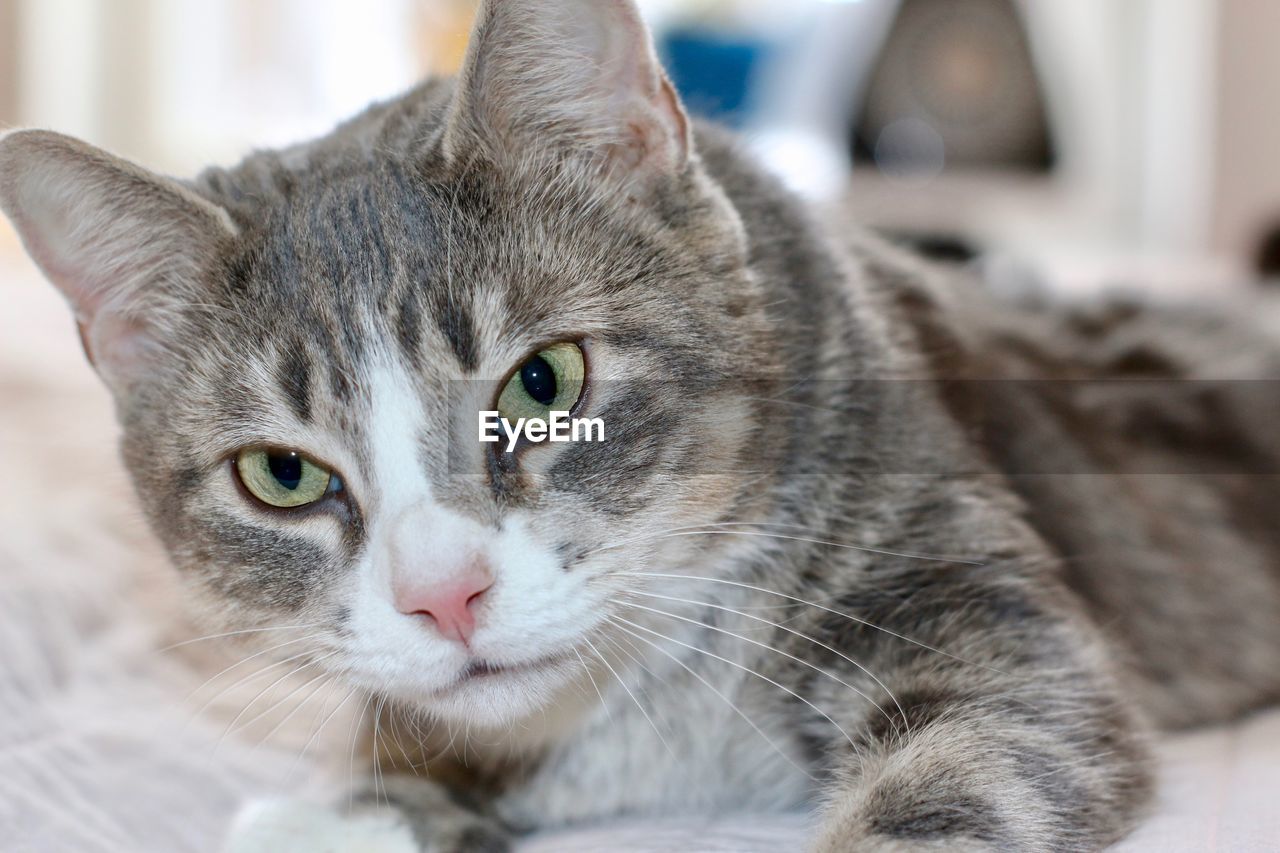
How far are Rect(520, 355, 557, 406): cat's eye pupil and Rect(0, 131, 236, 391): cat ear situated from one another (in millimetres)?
354

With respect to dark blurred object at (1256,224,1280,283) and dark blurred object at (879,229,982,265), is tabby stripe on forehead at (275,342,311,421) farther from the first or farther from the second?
dark blurred object at (1256,224,1280,283)

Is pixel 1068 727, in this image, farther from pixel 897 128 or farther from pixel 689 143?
pixel 897 128

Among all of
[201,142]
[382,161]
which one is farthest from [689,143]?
[201,142]

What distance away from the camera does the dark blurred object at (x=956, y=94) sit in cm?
487

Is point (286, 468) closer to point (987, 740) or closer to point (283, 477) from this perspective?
point (283, 477)

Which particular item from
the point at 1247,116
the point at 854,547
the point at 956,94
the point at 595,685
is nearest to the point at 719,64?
the point at 956,94

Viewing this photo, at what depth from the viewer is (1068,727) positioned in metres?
1.03

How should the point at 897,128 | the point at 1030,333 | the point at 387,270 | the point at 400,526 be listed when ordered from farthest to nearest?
the point at 897,128
the point at 1030,333
the point at 387,270
the point at 400,526

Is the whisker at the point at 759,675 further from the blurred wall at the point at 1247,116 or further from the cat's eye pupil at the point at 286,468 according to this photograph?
the blurred wall at the point at 1247,116

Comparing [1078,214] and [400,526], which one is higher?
[400,526]

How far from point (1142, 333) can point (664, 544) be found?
116cm
